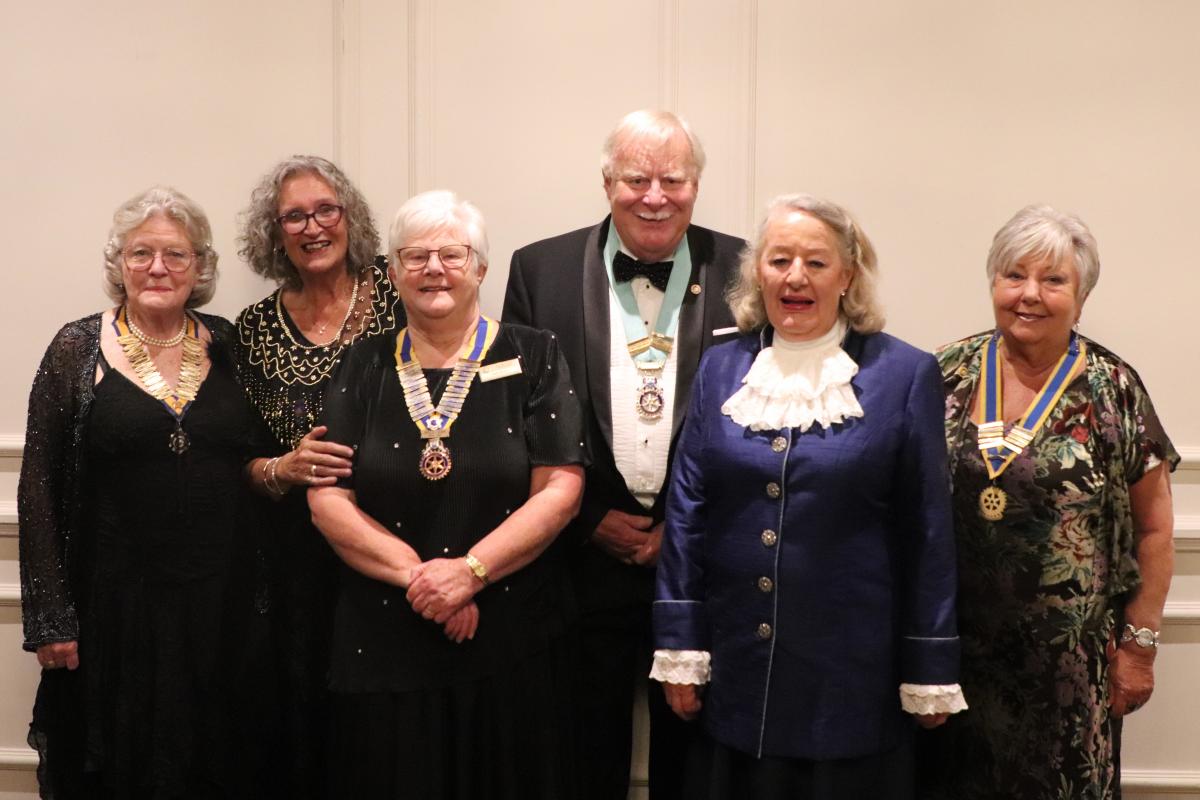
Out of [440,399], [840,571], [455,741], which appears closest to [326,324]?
[440,399]

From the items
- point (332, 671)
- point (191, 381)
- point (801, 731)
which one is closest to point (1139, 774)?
point (801, 731)

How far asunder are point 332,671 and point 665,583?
805 mm

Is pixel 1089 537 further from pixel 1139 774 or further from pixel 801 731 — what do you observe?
pixel 1139 774

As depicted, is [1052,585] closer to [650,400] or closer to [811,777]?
[811,777]

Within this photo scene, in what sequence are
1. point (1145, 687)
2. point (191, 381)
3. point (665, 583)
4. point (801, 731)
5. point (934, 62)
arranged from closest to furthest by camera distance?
point (801, 731) < point (665, 583) < point (1145, 687) < point (191, 381) < point (934, 62)

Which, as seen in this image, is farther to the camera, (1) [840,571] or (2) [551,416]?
(2) [551,416]

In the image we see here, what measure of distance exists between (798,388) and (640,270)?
71 cm

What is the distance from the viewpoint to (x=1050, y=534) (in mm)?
2727

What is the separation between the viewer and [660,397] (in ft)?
9.70

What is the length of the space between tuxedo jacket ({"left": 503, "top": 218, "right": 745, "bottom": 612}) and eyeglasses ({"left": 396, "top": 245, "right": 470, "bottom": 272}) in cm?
42

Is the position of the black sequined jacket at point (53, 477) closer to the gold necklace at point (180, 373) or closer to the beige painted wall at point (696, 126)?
the gold necklace at point (180, 373)

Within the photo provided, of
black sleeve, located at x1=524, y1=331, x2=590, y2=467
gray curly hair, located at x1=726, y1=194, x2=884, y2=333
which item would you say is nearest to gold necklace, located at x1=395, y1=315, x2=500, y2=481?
black sleeve, located at x1=524, y1=331, x2=590, y2=467

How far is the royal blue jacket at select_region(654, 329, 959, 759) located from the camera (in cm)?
242

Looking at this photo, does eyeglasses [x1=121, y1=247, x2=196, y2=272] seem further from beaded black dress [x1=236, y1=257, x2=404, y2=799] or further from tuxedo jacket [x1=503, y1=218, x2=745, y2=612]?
tuxedo jacket [x1=503, y1=218, x2=745, y2=612]
